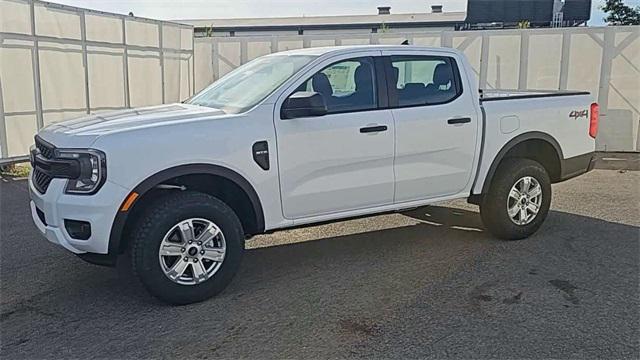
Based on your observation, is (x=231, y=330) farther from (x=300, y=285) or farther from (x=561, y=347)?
(x=561, y=347)

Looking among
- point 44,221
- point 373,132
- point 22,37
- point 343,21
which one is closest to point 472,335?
point 373,132

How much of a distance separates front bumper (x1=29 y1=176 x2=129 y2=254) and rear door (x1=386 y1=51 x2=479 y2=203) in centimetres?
233

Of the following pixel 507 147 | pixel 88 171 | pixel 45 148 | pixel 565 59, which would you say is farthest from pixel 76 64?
pixel 565 59

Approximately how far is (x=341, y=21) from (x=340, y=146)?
3251 centimetres

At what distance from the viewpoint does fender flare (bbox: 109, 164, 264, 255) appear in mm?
3832

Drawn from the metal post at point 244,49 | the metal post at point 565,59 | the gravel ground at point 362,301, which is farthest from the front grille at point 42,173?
the metal post at point 565,59

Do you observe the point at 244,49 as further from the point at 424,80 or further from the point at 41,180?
the point at 41,180

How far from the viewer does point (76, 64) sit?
10570 millimetres

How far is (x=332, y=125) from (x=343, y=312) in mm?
1465

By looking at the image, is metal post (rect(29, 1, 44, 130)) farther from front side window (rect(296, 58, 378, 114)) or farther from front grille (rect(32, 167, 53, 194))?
front side window (rect(296, 58, 378, 114))

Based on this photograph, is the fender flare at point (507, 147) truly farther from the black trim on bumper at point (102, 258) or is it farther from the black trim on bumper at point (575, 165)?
the black trim on bumper at point (102, 258)

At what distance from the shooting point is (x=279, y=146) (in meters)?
4.30

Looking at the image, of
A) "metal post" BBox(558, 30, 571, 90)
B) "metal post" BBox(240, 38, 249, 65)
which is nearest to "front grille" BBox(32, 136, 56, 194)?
"metal post" BBox(240, 38, 249, 65)

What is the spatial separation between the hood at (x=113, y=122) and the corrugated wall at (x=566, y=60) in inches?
313
